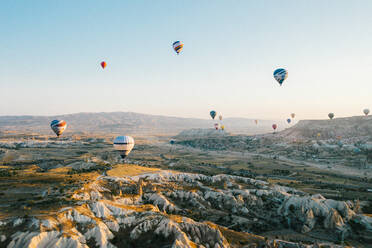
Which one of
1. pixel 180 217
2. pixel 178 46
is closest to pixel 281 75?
pixel 178 46

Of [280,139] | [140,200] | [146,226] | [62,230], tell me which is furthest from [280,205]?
[280,139]

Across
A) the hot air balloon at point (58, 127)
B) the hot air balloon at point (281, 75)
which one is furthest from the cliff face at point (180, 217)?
the hot air balloon at point (281, 75)

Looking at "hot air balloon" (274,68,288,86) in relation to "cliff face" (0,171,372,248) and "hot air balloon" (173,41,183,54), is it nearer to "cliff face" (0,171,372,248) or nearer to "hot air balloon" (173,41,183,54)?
"hot air balloon" (173,41,183,54)

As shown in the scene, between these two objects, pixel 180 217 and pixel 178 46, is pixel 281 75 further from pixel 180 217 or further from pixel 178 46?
pixel 180 217

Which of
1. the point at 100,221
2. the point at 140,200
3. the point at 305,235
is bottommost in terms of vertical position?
the point at 305,235

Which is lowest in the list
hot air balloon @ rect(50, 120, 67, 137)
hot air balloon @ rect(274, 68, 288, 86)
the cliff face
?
the cliff face

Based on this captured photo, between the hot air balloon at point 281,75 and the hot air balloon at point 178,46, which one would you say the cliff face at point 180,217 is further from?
the hot air balloon at point 178,46

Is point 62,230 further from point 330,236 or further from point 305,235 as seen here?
point 330,236

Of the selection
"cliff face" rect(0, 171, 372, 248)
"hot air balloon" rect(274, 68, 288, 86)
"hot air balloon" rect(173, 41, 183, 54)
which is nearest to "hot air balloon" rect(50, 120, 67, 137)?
"cliff face" rect(0, 171, 372, 248)
